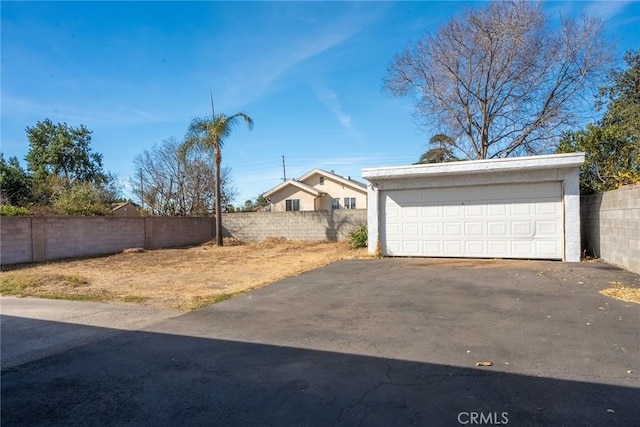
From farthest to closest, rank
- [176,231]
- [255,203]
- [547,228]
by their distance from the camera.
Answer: [255,203]
[176,231]
[547,228]

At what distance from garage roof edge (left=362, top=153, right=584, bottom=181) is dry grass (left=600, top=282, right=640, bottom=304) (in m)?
4.79

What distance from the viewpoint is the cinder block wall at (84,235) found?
14.9 metres

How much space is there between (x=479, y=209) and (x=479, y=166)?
139 centimetres

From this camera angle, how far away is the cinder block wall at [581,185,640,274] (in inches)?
361

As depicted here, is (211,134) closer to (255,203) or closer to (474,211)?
(474,211)

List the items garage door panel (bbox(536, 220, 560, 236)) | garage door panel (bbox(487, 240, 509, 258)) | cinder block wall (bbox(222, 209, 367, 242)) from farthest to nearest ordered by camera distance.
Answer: cinder block wall (bbox(222, 209, 367, 242))
garage door panel (bbox(487, 240, 509, 258))
garage door panel (bbox(536, 220, 560, 236))

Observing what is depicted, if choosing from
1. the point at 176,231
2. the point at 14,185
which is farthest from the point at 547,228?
the point at 14,185

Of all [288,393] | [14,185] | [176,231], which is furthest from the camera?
[14,185]

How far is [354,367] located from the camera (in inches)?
160

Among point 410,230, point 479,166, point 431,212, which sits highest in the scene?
point 479,166

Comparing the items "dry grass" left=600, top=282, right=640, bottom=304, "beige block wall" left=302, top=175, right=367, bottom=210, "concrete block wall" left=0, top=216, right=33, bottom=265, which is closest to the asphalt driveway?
"dry grass" left=600, top=282, right=640, bottom=304

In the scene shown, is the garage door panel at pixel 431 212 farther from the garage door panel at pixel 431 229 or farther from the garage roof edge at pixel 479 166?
the garage roof edge at pixel 479 166

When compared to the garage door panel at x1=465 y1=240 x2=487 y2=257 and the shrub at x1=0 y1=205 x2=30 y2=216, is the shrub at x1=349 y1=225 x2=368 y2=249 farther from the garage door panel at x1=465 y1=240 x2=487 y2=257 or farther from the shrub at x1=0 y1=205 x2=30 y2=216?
the shrub at x1=0 y1=205 x2=30 y2=216

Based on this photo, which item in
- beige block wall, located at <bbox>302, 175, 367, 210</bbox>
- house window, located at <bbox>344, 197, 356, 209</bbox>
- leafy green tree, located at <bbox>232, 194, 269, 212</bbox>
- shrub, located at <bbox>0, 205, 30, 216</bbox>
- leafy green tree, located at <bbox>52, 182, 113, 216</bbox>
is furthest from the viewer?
leafy green tree, located at <bbox>232, 194, 269, 212</bbox>
